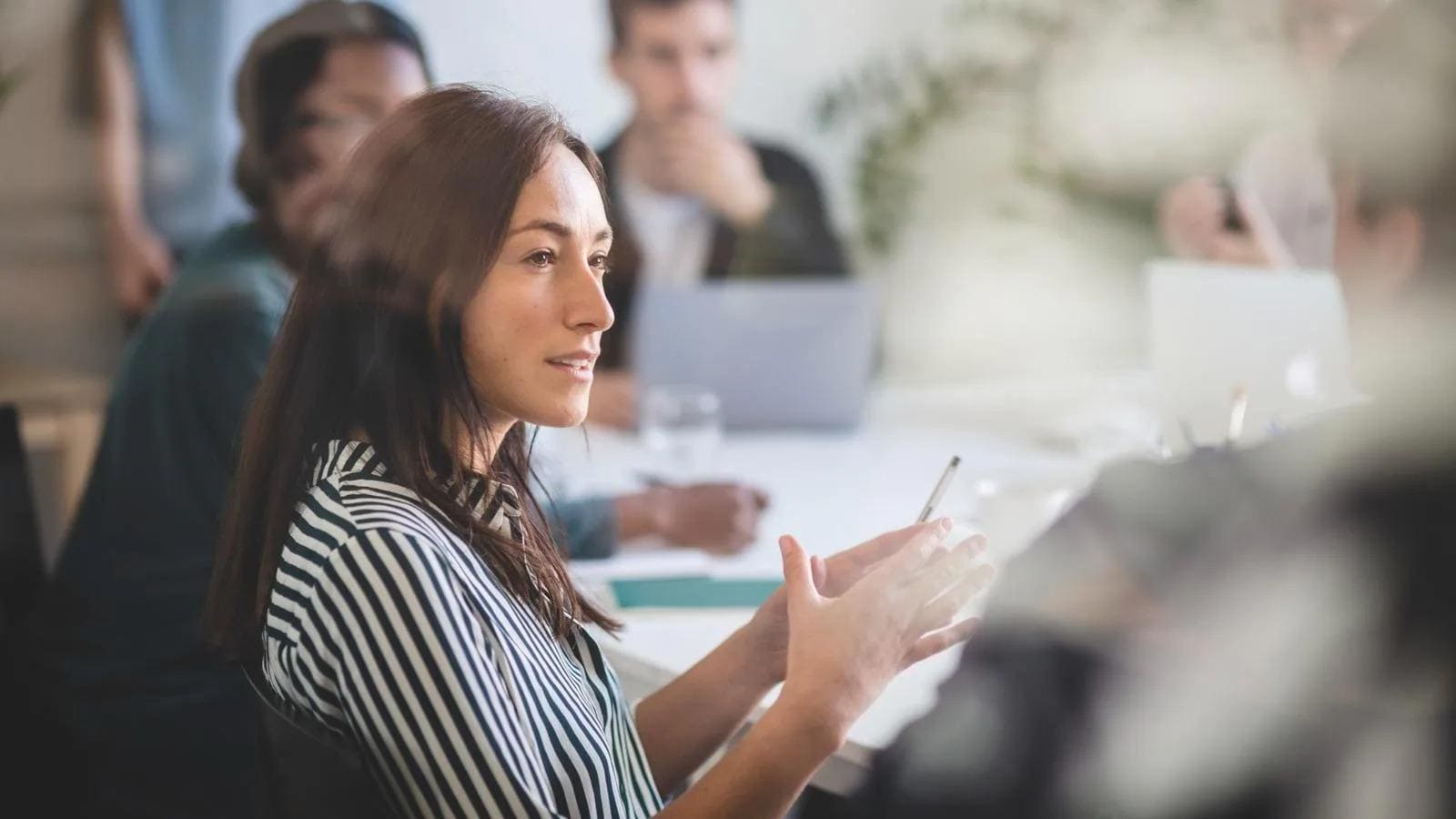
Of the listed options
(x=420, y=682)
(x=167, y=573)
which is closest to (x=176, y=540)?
(x=167, y=573)

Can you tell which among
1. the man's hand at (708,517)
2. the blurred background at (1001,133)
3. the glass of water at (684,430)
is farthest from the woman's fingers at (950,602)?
the blurred background at (1001,133)

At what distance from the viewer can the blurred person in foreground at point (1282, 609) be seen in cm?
74

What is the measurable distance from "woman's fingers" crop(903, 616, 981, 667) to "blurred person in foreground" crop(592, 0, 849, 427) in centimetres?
217

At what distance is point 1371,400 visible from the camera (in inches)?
32.2

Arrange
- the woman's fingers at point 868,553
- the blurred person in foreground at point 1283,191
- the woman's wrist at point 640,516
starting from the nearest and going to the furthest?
1. the woman's fingers at point 868,553
2. the woman's wrist at point 640,516
3. the blurred person in foreground at point 1283,191

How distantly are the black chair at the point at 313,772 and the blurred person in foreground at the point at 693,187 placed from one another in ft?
7.72

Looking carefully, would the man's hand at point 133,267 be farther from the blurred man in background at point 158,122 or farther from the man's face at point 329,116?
the man's face at point 329,116

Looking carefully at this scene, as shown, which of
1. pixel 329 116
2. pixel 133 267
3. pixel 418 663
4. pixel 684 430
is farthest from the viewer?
pixel 133 267

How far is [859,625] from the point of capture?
2.63 feet

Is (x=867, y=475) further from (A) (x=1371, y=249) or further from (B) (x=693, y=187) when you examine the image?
(B) (x=693, y=187)

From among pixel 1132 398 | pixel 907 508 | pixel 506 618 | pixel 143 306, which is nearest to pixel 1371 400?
pixel 506 618

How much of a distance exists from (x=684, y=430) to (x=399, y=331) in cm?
110

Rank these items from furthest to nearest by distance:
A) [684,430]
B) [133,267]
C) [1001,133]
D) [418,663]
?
[1001,133] → [133,267] → [684,430] → [418,663]

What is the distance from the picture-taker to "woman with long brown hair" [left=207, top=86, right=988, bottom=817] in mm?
712
